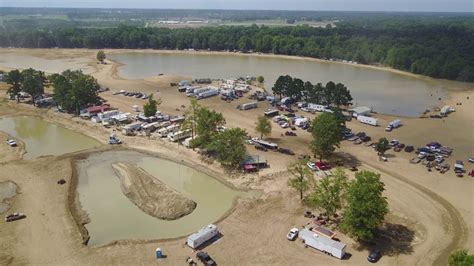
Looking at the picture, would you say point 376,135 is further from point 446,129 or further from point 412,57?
point 412,57

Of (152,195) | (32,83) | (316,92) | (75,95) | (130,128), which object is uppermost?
(316,92)

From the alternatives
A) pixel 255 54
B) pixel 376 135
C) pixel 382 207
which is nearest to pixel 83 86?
pixel 376 135

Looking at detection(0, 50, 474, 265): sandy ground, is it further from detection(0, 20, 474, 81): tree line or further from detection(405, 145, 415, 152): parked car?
detection(0, 20, 474, 81): tree line

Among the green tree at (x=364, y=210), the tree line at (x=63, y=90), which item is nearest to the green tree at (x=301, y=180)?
the green tree at (x=364, y=210)

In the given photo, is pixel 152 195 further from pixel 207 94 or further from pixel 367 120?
pixel 207 94

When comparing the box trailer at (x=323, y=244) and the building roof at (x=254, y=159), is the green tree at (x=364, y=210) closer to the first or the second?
the box trailer at (x=323, y=244)

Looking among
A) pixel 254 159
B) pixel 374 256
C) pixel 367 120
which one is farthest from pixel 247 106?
pixel 374 256

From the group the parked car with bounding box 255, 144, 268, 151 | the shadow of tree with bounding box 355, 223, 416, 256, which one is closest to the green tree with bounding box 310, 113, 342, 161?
the parked car with bounding box 255, 144, 268, 151
